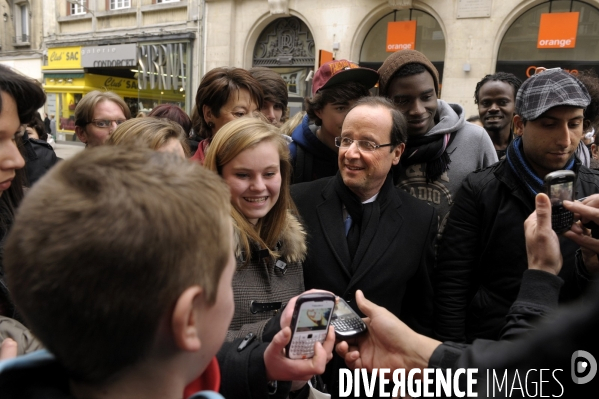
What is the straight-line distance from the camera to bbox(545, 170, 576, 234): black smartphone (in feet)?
5.88

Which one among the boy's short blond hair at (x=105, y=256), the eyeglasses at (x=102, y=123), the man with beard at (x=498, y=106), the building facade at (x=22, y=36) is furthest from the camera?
the building facade at (x=22, y=36)

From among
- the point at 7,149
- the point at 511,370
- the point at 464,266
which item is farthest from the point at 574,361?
the point at 7,149

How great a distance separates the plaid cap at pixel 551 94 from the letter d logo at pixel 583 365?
5.47 feet

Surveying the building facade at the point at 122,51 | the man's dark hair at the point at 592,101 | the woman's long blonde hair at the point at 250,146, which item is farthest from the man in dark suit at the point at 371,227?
the building facade at the point at 122,51

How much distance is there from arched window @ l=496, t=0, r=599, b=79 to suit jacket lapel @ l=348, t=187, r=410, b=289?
31.2 ft

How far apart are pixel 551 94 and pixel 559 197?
528 mm

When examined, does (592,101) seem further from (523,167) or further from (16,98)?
(16,98)

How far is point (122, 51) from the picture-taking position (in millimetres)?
17219

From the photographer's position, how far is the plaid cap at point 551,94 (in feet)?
6.59

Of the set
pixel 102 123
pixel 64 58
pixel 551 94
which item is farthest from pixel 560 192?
pixel 64 58

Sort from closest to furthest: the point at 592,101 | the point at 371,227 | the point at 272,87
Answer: the point at 371,227 → the point at 592,101 → the point at 272,87

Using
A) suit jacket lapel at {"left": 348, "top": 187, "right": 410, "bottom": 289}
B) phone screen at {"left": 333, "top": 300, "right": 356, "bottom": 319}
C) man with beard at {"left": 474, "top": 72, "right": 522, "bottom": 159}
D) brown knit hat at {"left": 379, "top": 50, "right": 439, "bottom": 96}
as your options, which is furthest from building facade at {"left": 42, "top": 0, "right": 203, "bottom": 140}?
phone screen at {"left": 333, "top": 300, "right": 356, "bottom": 319}

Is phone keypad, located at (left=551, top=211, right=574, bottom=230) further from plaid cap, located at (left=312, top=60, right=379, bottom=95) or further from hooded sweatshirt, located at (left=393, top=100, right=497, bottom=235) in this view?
plaid cap, located at (left=312, top=60, right=379, bottom=95)

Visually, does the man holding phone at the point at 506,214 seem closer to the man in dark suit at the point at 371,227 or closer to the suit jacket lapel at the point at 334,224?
the man in dark suit at the point at 371,227
